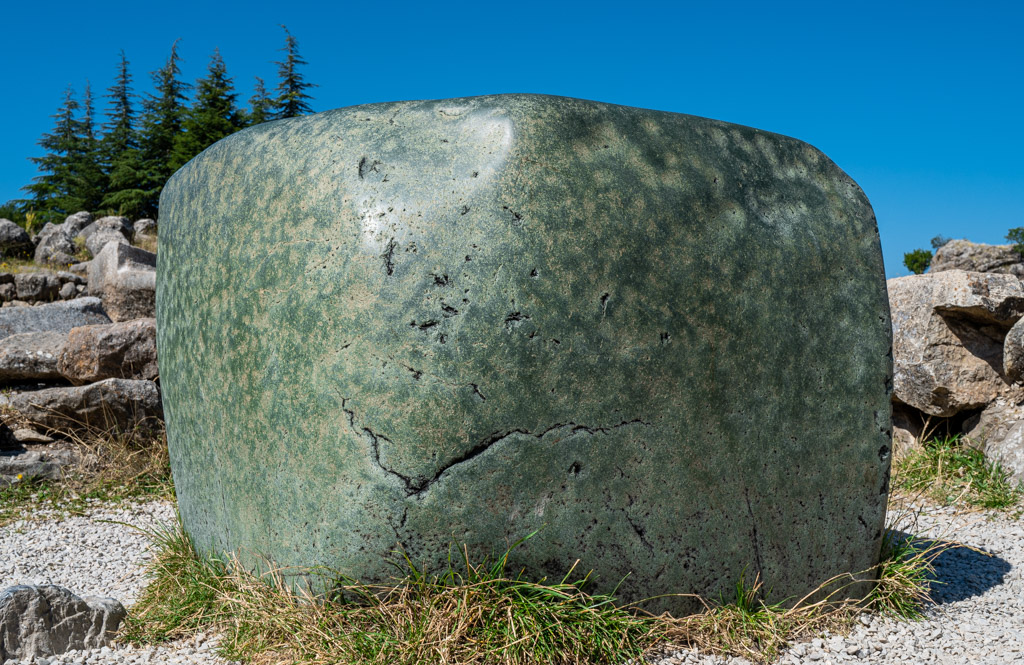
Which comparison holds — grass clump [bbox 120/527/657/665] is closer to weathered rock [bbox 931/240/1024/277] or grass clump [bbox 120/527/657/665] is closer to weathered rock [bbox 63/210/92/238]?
weathered rock [bbox 931/240/1024/277]

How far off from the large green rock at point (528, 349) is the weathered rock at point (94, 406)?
2.77 m

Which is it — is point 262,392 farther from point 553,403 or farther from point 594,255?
point 594,255

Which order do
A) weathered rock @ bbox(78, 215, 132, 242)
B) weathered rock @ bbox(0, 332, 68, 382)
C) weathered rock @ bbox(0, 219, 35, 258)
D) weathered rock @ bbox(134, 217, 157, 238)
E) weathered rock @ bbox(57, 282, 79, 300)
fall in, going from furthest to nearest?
weathered rock @ bbox(134, 217, 157, 238)
weathered rock @ bbox(78, 215, 132, 242)
weathered rock @ bbox(0, 219, 35, 258)
weathered rock @ bbox(57, 282, 79, 300)
weathered rock @ bbox(0, 332, 68, 382)

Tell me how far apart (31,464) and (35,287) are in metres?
5.99

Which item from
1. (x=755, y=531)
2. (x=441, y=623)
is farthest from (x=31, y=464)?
(x=755, y=531)

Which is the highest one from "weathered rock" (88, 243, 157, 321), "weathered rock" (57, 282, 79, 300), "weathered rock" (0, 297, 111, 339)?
"weathered rock" (57, 282, 79, 300)

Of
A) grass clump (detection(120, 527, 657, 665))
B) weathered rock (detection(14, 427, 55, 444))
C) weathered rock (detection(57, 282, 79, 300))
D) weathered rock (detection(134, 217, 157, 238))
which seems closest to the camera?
grass clump (detection(120, 527, 657, 665))

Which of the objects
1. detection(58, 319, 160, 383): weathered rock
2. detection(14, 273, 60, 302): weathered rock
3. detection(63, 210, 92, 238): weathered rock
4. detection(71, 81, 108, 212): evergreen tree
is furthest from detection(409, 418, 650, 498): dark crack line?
detection(71, 81, 108, 212): evergreen tree

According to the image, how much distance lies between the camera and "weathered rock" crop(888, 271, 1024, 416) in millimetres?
5430

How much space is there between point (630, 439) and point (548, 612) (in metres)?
0.61

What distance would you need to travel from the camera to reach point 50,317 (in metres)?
7.34

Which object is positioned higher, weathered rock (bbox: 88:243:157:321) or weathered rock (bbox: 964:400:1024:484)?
weathered rock (bbox: 88:243:157:321)

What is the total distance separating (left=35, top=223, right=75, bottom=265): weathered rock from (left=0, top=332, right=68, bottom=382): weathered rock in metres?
8.77

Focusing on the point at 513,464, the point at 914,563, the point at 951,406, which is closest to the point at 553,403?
the point at 513,464
